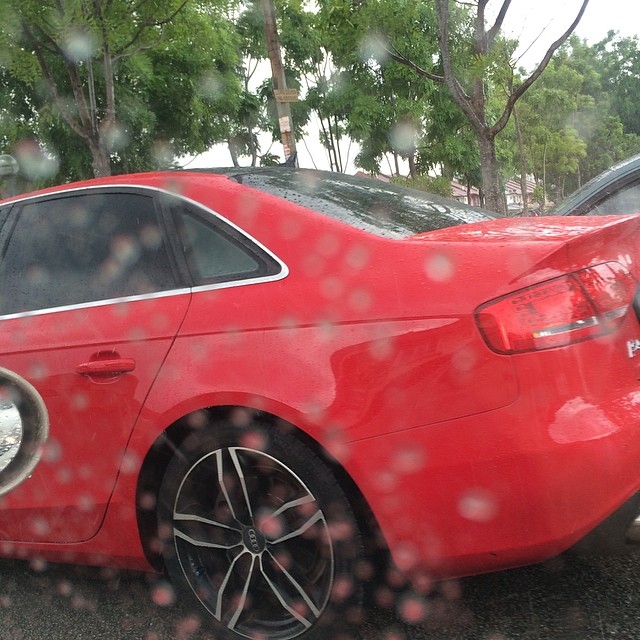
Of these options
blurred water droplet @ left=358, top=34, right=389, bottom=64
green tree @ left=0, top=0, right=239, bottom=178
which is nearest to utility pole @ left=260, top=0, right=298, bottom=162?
blurred water droplet @ left=358, top=34, right=389, bottom=64

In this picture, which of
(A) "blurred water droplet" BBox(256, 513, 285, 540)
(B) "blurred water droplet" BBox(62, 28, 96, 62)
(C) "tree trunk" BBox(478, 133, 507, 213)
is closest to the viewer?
(A) "blurred water droplet" BBox(256, 513, 285, 540)

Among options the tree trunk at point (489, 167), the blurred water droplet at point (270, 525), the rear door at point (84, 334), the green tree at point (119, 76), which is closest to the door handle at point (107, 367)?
the rear door at point (84, 334)

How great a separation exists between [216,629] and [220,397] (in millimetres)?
800

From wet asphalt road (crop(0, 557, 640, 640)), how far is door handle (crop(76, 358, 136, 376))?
0.91 meters

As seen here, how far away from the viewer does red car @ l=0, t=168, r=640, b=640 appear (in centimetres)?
182

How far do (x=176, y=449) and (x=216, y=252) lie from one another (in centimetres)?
63

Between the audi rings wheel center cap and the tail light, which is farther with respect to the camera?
the audi rings wheel center cap

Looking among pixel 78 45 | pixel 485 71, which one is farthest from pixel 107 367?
pixel 78 45

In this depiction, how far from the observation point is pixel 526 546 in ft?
6.09

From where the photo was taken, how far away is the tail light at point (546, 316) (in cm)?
182

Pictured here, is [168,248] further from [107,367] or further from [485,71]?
[485,71]

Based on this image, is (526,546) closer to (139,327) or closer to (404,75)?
(139,327)

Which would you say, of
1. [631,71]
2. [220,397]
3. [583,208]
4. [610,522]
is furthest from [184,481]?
[631,71]

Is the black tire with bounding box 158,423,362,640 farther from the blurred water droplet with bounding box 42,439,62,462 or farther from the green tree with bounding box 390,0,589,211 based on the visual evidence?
the green tree with bounding box 390,0,589,211
